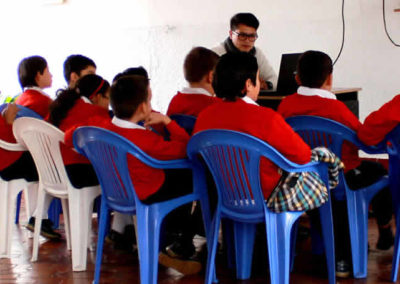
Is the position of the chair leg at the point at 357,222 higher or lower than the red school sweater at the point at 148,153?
lower

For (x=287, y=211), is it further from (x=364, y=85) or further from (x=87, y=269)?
(x=364, y=85)

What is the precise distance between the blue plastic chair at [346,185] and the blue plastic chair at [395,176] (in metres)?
0.05

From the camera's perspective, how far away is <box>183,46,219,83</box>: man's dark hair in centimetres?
335

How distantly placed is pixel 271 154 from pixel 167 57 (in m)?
4.23

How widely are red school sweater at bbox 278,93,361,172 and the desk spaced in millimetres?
610

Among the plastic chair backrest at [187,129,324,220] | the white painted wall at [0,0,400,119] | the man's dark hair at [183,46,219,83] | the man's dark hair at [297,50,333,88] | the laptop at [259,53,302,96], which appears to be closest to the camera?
the plastic chair backrest at [187,129,324,220]

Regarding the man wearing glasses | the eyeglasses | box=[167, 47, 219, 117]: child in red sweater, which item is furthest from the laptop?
box=[167, 47, 219, 117]: child in red sweater

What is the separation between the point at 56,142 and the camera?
326cm

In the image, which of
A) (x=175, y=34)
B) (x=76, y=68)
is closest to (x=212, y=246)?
(x=76, y=68)

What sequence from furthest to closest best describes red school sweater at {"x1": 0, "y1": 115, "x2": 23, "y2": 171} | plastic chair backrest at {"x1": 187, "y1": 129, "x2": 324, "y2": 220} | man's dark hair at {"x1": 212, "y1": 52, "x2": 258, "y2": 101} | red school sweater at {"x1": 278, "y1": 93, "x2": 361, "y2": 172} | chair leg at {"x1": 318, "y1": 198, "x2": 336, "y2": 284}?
1. red school sweater at {"x1": 0, "y1": 115, "x2": 23, "y2": 171}
2. red school sweater at {"x1": 278, "y1": 93, "x2": 361, "y2": 172}
3. chair leg at {"x1": 318, "y1": 198, "x2": 336, "y2": 284}
4. man's dark hair at {"x1": 212, "y1": 52, "x2": 258, "y2": 101}
5. plastic chair backrest at {"x1": 187, "y1": 129, "x2": 324, "y2": 220}

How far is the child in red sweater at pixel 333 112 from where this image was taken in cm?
287

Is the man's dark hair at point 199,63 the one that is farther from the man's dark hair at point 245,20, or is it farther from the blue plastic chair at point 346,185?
the man's dark hair at point 245,20

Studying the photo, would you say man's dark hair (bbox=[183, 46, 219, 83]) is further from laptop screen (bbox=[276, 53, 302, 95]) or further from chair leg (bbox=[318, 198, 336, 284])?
chair leg (bbox=[318, 198, 336, 284])

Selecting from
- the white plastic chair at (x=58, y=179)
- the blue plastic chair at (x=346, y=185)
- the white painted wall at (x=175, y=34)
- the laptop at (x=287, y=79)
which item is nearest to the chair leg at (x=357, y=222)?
the blue plastic chair at (x=346, y=185)
